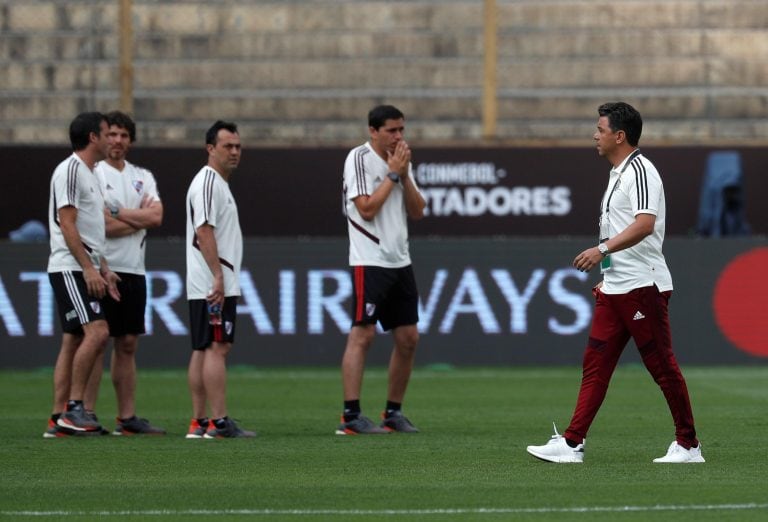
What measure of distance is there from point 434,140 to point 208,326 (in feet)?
28.0

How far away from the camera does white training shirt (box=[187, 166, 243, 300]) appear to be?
33.5ft

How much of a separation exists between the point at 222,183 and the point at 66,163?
1.02m

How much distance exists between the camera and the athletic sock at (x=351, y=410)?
10.5 meters

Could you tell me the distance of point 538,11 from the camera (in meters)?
20.2

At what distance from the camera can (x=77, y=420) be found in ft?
33.7

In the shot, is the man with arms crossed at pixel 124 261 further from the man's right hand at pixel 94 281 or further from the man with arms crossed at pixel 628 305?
the man with arms crossed at pixel 628 305

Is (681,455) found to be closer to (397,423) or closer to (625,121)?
(625,121)

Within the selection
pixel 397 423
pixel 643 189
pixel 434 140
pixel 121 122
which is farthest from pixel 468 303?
pixel 643 189

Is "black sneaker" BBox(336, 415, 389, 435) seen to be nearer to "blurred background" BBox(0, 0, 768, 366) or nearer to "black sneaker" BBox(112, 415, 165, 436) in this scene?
"black sneaker" BBox(112, 415, 165, 436)

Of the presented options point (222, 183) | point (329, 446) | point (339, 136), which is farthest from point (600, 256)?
point (339, 136)

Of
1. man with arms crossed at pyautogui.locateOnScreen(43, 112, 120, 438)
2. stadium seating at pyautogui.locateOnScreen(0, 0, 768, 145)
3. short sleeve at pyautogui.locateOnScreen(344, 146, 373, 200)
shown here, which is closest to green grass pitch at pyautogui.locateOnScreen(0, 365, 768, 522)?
man with arms crossed at pyautogui.locateOnScreen(43, 112, 120, 438)

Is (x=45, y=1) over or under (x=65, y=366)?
over

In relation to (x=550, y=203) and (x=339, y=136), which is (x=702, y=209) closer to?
(x=550, y=203)

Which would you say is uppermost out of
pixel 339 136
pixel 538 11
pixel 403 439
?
pixel 538 11
